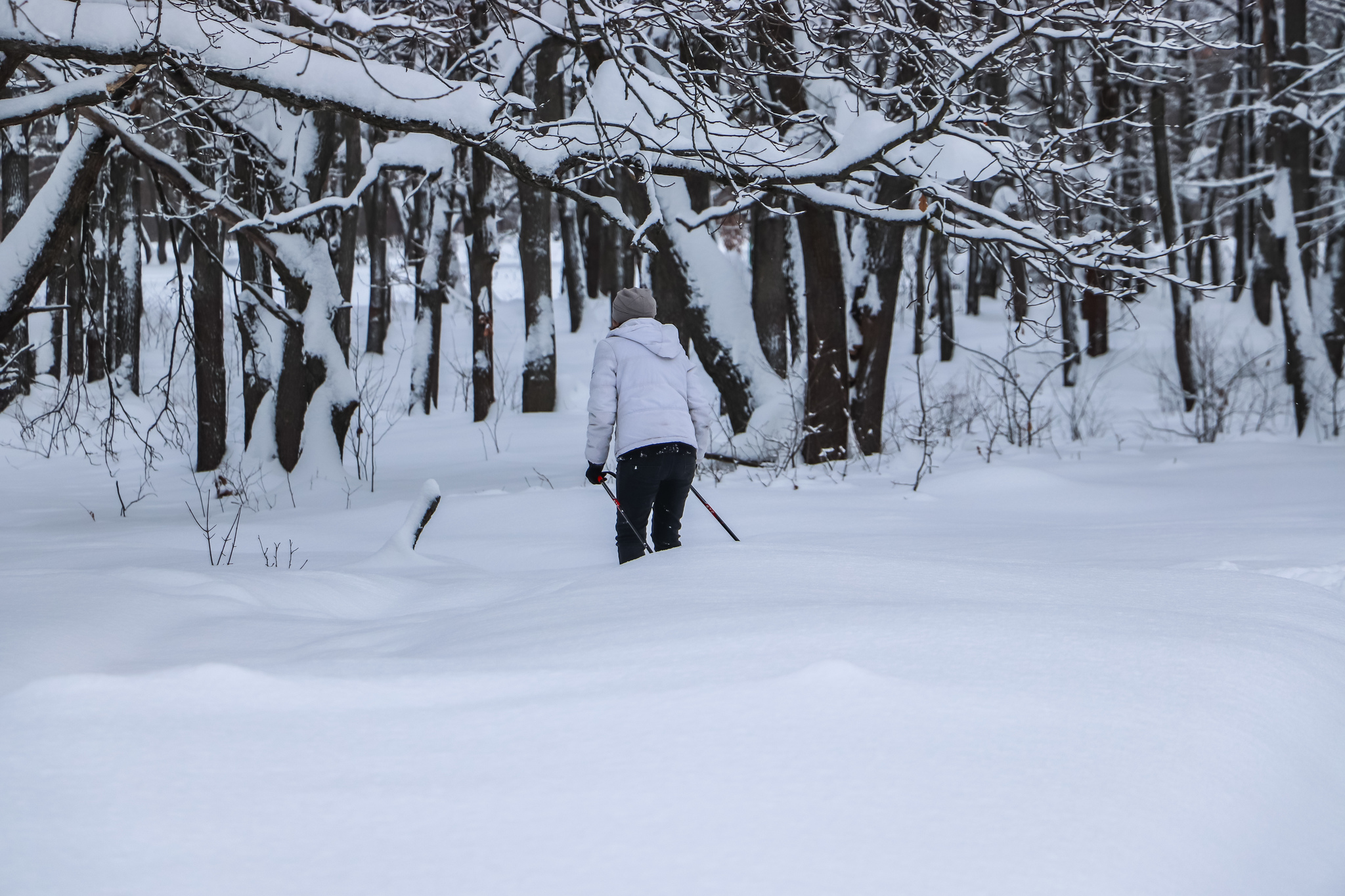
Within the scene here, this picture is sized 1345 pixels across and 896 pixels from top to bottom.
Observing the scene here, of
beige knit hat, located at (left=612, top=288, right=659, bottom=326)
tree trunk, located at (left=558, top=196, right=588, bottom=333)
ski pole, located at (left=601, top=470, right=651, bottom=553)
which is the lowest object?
ski pole, located at (left=601, top=470, right=651, bottom=553)

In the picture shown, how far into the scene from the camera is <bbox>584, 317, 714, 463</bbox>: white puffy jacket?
195 inches

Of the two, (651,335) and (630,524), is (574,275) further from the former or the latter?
(630,524)

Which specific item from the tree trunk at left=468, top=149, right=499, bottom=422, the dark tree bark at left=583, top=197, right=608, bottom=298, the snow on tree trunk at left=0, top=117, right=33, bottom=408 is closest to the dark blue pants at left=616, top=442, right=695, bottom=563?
the tree trunk at left=468, top=149, right=499, bottom=422

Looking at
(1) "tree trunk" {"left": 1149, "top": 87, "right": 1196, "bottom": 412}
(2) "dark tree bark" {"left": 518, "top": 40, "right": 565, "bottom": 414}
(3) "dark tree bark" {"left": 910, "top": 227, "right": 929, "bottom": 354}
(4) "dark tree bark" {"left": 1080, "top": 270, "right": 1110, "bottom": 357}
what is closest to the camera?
(3) "dark tree bark" {"left": 910, "top": 227, "right": 929, "bottom": 354}

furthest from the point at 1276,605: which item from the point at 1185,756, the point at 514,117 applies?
the point at 514,117

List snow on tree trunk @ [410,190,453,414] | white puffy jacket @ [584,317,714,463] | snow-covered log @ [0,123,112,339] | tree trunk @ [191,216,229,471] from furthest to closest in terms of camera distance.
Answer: snow on tree trunk @ [410,190,453,414]
tree trunk @ [191,216,229,471]
snow-covered log @ [0,123,112,339]
white puffy jacket @ [584,317,714,463]

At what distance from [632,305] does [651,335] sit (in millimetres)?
194

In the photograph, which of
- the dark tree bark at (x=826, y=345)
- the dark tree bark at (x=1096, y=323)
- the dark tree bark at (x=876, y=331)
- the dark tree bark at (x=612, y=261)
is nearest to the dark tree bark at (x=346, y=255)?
the dark tree bark at (x=826, y=345)

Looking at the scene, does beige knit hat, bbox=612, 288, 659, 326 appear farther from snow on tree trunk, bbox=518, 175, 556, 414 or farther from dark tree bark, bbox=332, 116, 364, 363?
snow on tree trunk, bbox=518, 175, 556, 414

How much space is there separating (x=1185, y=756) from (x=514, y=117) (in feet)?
15.9

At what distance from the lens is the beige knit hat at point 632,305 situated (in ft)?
16.9

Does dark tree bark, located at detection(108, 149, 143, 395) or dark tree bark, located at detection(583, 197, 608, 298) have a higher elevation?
dark tree bark, located at detection(583, 197, 608, 298)

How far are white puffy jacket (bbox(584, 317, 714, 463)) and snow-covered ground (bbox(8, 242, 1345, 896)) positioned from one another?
1093 millimetres

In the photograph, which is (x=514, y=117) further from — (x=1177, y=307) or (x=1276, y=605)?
(x=1177, y=307)
